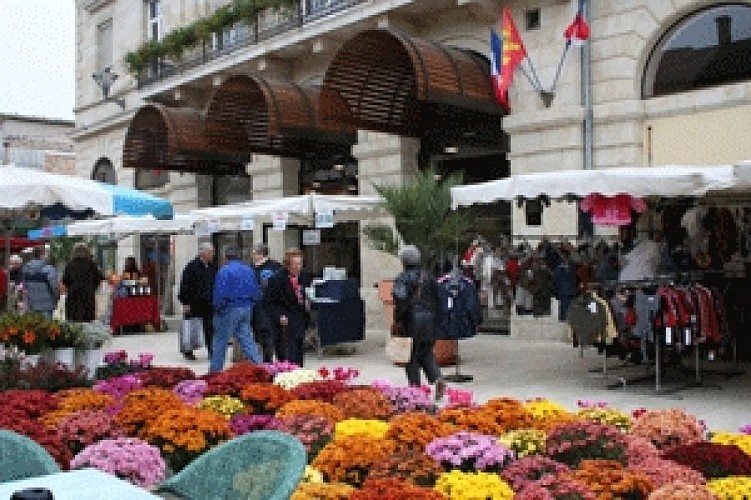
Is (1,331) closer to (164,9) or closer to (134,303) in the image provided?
(134,303)

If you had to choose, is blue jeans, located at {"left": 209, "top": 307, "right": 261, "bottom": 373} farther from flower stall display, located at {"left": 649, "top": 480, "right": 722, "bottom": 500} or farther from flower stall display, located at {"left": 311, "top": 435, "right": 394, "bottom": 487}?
flower stall display, located at {"left": 649, "top": 480, "right": 722, "bottom": 500}

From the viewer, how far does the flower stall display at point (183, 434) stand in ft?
16.4

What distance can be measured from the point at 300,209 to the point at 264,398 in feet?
Answer: 21.7

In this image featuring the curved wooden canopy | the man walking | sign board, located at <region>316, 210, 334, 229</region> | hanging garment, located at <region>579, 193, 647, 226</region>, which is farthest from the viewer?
the curved wooden canopy

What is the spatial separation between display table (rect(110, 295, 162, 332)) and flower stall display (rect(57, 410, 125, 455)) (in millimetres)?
12847

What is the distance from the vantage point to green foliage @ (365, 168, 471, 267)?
1105 centimetres

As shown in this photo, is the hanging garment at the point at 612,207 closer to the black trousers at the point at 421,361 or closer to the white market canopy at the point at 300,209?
the black trousers at the point at 421,361

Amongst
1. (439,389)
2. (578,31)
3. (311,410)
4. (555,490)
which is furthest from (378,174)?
(555,490)

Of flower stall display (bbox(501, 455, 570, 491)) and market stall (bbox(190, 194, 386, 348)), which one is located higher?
market stall (bbox(190, 194, 386, 348))

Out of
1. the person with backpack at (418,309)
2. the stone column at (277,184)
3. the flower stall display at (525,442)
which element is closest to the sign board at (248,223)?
the person with backpack at (418,309)

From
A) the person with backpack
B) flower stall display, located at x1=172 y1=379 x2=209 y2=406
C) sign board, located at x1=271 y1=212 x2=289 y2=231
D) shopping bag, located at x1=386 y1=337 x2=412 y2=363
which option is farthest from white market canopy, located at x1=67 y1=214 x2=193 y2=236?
flower stall display, located at x1=172 y1=379 x2=209 y2=406

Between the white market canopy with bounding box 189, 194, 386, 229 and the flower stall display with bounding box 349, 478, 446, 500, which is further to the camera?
the white market canopy with bounding box 189, 194, 386, 229

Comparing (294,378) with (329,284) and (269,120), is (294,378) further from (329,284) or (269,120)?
(269,120)

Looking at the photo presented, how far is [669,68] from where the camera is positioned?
43.3ft
